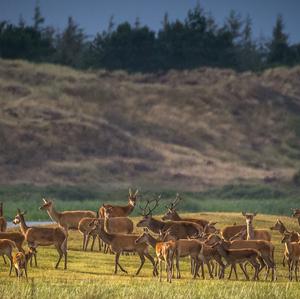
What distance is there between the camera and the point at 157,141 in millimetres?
101250

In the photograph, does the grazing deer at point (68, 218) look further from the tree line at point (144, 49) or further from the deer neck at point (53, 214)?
the tree line at point (144, 49)

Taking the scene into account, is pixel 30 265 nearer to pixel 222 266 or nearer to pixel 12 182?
pixel 222 266

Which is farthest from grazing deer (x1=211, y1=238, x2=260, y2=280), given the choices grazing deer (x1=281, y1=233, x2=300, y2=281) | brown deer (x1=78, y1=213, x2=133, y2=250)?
brown deer (x1=78, y1=213, x2=133, y2=250)

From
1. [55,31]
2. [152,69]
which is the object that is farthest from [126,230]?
[55,31]

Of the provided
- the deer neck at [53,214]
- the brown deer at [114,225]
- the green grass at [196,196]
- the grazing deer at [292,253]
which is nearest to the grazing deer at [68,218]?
the deer neck at [53,214]

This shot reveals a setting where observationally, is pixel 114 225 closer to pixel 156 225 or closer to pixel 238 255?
pixel 156 225

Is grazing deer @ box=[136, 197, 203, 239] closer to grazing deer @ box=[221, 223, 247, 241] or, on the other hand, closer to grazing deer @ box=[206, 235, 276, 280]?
grazing deer @ box=[221, 223, 247, 241]

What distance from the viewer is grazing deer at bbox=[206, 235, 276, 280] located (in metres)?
33.3

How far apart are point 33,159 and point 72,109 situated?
13.4m

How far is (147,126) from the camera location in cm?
10425

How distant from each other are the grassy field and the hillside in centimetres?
5103

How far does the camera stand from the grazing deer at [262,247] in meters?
33.3

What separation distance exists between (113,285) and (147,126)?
74.7 metres

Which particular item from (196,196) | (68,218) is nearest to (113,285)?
(68,218)
